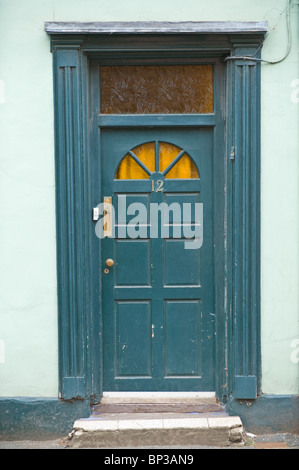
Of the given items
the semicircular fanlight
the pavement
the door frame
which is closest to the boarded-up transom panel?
the door frame

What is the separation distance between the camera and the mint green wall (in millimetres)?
4363

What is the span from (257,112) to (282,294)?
146 centimetres

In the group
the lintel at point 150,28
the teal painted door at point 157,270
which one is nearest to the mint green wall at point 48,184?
the lintel at point 150,28

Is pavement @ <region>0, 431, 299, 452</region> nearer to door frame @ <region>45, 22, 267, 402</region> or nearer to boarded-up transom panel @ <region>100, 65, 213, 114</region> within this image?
door frame @ <region>45, 22, 267, 402</region>

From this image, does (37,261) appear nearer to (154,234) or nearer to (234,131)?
(154,234)

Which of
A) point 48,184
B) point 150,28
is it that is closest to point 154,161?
point 48,184

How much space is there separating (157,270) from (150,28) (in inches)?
76.1

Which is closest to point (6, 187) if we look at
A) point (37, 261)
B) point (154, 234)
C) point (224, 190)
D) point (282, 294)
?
point (37, 261)

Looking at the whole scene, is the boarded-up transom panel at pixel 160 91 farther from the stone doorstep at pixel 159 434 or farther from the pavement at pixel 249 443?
the pavement at pixel 249 443

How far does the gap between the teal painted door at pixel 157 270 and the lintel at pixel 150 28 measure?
779 millimetres

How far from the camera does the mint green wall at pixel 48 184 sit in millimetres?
4363

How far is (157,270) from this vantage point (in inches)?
186

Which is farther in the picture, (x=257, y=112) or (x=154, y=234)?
(x=154, y=234)

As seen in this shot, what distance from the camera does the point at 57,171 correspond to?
442cm
